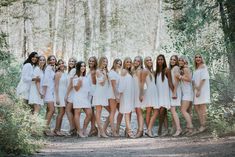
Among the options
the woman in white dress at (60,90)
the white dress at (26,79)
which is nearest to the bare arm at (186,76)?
the woman in white dress at (60,90)

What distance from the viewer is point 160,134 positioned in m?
12.2

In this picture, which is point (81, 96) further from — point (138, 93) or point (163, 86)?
point (163, 86)

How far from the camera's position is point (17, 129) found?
8758mm

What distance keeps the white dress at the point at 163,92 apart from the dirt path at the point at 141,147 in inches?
39.2

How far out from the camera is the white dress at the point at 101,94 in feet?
40.5

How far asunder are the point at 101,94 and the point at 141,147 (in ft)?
8.75

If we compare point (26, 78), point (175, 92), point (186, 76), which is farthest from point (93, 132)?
point (186, 76)

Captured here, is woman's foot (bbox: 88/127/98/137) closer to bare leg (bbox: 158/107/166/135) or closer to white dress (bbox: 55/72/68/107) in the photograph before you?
white dress (bbox: 55/72/68/107)

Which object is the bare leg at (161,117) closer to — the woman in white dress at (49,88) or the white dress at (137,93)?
the white dress at (137,93)

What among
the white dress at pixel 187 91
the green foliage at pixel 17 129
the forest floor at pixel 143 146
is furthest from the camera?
the white dress at pixel 187 91

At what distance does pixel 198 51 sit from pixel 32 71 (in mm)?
4595

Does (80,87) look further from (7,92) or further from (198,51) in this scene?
(198,51)

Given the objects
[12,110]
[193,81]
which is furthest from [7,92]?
[193,81]

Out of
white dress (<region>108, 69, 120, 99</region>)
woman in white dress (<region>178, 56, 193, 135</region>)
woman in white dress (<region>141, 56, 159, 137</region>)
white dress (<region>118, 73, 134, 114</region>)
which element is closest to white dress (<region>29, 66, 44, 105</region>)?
white dress (<region>108, 69, 120, 99</region>)
